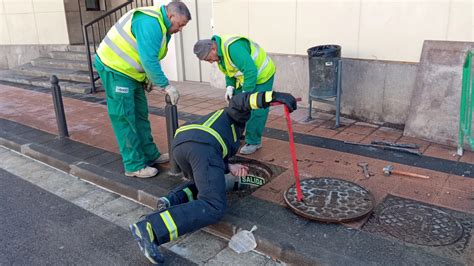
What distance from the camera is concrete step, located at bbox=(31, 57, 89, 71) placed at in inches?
375

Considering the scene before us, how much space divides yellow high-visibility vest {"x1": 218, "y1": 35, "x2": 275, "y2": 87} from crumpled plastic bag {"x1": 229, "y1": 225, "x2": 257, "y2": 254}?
1.78 m

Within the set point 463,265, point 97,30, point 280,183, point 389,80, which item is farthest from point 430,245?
point 97,30

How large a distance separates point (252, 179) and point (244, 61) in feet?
3.84

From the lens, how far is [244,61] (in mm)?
4016

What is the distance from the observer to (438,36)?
497 centimetres

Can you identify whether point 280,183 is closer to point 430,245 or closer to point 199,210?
point 199,210

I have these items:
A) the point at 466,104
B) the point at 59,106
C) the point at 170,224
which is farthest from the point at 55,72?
the point at 466,104

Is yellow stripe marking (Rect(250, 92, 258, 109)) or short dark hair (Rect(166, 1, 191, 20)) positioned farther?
short dark hair (Rect(166, 1, 191, 20))

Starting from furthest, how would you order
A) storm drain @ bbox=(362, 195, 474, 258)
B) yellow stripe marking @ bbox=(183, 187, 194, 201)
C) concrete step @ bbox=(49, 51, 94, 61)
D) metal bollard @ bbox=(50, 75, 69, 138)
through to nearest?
1. concrete step @ bbox=(49, 51, 94, 61)
2. metal bollard @ bbox=(50, 75, 69, 138)
3. yellow stripe marking @ bbox=(183, 187, 194, 201)
4. storm drain @ bbox=(362, 195, 474, 258)

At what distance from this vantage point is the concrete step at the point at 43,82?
334 inches

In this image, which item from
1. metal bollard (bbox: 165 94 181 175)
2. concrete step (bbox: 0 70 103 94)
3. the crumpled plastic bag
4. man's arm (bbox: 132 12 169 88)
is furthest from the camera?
concrete step (bbox: 0 70 103 94)

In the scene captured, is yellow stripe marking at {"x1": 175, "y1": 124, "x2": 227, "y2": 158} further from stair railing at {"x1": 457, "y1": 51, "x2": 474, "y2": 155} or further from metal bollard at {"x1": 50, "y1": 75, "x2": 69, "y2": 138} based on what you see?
metal bollard at {"x1": 50, "y1": 75, "x2": 69, "y2": 138}

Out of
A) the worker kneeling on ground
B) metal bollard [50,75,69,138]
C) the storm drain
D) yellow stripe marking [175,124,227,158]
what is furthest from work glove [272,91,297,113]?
metal bollard [50,75,69,138]

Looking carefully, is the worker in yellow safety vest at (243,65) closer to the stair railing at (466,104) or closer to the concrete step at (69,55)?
the stair railing at (466,104)
